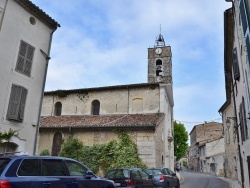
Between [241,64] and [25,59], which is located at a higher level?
[25,59]

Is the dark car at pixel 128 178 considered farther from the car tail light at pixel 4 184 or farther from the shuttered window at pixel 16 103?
the car tail light at pixel 4 184

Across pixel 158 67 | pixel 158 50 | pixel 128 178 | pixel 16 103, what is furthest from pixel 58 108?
pixel 128 178

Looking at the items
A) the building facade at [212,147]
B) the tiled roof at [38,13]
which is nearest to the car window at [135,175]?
the tiled roof at [38,13]

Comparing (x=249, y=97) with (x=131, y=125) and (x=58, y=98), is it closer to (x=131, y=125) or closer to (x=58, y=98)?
(x=131, y=125)

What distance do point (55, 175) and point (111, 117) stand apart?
17.6 m

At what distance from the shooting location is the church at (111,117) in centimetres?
2061

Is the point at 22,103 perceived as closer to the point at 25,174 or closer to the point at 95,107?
the point at 25,174

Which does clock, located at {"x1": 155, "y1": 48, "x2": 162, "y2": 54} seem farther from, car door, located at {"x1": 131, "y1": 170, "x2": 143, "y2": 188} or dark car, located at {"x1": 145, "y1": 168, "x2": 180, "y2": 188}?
car door, located at {"x1": 131, "y1": 170, "x2": 143, "y2": 188}

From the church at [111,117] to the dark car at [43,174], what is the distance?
13324 millimetres

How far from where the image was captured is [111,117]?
23781 millimetres

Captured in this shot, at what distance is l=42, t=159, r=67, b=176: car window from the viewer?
6.03 metres

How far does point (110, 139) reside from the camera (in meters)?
21.1

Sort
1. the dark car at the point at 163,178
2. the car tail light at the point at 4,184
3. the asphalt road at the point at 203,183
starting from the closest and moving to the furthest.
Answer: the car tail light at the point at 4,184, the dark car at the point at 163,178, the asphalt road at the point at 203,183

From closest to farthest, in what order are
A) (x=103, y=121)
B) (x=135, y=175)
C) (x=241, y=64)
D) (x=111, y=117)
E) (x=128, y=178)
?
(x=128, y=178) < (x=135, y=175) < (x=241, y=64) < (x=103, y=121) < (x=111, y=117)
